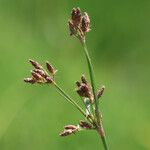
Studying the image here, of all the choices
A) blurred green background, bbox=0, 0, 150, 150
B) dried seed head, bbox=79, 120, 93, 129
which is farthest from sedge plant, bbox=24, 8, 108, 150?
blurred green background, bbox=0, 0, 150, 150

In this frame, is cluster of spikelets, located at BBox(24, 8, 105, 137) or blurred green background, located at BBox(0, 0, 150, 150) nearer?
cluster of spikelets, located at BBox(24, 8, 105, 137)

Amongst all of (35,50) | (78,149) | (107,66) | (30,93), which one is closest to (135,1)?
(107,66)

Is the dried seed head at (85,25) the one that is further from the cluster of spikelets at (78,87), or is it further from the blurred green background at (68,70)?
the blurred green background at (68,70)

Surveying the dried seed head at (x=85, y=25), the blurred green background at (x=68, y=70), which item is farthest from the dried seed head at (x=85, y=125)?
the blurred green background at (x=68, y=70)

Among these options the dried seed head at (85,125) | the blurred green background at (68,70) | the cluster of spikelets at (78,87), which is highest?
the blurred green background at (68,70)

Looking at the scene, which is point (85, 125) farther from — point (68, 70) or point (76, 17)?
point (68, 70)

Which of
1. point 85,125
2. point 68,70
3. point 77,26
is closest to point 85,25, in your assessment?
point 77,26

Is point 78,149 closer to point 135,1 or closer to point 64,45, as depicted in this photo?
point 64,45

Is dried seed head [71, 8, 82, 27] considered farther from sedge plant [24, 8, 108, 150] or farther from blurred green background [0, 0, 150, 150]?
blurred green background [0, 0, 150, 150]
